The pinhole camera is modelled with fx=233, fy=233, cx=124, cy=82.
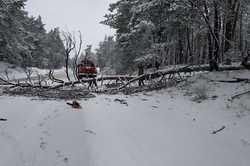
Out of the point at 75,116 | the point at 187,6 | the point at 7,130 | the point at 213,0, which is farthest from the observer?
the point at 187,6

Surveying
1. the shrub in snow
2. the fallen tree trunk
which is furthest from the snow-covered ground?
the fallen tree trunk

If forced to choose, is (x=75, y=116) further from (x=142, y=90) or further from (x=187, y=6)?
(x=187, y=6)

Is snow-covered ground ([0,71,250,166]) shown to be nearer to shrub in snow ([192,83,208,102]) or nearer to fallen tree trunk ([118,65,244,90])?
shrub in snow ([192,83,208,102])

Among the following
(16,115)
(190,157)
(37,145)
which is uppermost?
(16,115)

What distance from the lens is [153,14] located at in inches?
513

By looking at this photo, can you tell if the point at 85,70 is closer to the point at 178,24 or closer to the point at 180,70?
the point at 178,24

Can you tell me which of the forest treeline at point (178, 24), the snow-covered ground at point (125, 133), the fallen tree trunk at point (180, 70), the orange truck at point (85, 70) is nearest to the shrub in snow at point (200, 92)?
the snow-covered ground at point (125, 133)

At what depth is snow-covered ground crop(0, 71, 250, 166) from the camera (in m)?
4.03

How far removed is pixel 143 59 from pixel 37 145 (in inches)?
404

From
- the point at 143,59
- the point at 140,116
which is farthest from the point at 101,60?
the point at 140,116

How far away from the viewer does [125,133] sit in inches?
199

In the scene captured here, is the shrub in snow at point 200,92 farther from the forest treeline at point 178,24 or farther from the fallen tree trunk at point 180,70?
the forest treeline at point 178,24

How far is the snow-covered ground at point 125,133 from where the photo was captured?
403 centimetres

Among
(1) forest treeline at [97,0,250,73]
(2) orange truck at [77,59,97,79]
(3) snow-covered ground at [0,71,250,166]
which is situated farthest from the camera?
(2) orange truck at [77,59,97,79]
